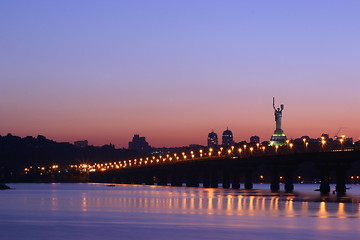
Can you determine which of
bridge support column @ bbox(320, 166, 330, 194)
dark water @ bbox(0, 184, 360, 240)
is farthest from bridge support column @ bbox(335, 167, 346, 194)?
dark water @ bbox(0, 184, 360, 240)

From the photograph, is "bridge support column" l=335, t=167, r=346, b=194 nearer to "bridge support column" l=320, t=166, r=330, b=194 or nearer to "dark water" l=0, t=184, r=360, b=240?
"bridge support column" l=320, t=166, r=330, b=194

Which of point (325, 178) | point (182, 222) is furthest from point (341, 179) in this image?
point (182, 222)

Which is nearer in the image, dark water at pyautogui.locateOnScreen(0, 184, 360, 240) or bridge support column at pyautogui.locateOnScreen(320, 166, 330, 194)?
dark water at pyautogui.locateOnScreen(0, 184, 360, 240)

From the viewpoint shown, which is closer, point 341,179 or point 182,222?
point 182,222

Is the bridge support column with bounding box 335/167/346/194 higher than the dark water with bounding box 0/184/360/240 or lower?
higher

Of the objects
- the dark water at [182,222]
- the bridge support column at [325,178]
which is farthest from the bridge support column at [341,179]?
the dark water at [182,222]

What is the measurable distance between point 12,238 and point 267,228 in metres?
22.4

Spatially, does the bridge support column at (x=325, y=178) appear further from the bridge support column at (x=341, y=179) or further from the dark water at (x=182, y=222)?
the dark water at (x=182, y=222)

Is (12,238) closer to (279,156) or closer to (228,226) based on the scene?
(228,226)

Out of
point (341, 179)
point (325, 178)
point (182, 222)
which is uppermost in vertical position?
point (325, 178)

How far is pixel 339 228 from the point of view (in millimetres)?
76500

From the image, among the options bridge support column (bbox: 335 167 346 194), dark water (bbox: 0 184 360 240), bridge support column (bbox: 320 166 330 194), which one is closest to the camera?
dark water (bbox: 0 184 360 240)

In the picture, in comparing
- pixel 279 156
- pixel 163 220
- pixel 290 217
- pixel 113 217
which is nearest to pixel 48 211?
pixel 113 217

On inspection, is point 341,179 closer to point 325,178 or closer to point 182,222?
point 325,178
